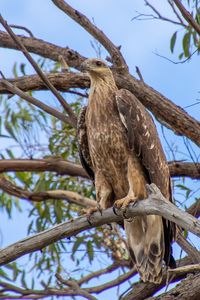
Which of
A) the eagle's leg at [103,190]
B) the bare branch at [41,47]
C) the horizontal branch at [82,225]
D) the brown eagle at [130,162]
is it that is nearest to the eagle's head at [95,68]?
the brown eagle at [130,162]

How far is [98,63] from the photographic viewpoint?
6.84 m

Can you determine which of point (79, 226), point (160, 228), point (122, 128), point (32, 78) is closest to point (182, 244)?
point (160, 228)

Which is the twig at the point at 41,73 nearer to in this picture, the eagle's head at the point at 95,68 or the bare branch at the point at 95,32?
the eagle's head at the point at 95,68

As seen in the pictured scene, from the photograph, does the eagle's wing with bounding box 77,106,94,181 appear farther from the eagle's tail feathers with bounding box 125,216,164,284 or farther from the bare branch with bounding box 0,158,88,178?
the bare branch with bounding box 0,158,88,178

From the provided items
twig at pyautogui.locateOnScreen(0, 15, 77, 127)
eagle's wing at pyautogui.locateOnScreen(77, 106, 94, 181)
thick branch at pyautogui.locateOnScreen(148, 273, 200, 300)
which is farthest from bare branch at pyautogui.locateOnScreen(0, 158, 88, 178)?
thick branch at pyautogui.locateOnScreen(148, 273, 200, 300)

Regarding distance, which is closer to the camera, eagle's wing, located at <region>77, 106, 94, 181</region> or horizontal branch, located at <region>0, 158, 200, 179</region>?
eagle's wing, located at <region>77, 106, 94, 181</region>

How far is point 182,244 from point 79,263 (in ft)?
6.25

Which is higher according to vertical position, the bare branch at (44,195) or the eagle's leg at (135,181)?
the bare branch at (44,195)

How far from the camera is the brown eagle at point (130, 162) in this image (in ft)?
20.5

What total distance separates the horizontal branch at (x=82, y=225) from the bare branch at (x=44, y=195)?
109 inches

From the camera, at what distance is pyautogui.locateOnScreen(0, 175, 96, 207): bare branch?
27.4 feet

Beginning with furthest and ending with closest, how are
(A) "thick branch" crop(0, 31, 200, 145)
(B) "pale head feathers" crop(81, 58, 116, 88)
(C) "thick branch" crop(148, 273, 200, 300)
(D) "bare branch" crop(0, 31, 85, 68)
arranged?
(D) "bare branch" crop(0, 31, 85, 68)
(A) "thick branch" crop(0, 31, 200, 145)
(B) "pale head feathers" crop(81, 58, 116, 88)
(C) "thick branch" crop(148, 273, 200, 300)

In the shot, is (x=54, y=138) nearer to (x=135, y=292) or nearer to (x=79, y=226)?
(x=135, y=292)

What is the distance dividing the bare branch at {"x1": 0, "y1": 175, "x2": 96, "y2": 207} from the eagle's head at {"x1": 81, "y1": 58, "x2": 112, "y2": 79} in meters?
1.84
